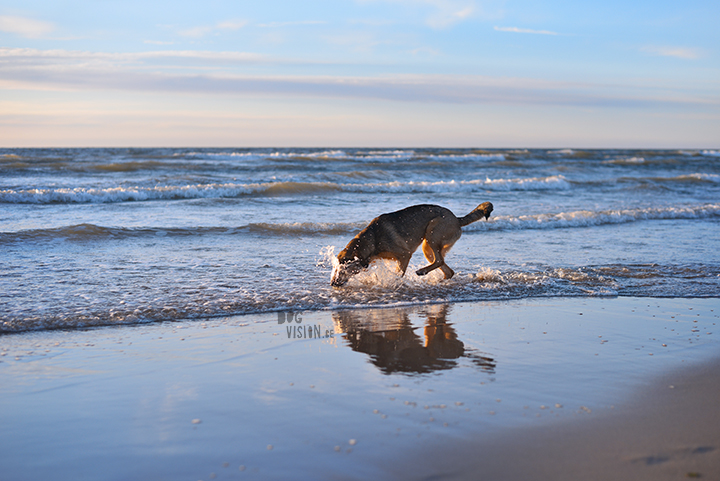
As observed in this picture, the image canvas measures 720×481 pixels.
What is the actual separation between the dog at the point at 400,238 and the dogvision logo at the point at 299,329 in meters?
1.30

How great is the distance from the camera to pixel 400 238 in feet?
24.4

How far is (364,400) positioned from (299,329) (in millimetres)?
2051

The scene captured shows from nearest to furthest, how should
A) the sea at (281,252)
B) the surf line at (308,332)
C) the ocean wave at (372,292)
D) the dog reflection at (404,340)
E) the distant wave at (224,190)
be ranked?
the dog reflection at (404,340) < the surf line at (308,332) < the ocean wave at (372,292) < the sea at (281,252) < the distant wave at (224,190)

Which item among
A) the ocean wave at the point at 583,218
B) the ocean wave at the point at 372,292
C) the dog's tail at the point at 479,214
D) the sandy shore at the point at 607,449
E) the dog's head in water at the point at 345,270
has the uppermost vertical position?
the dog's tail at the point at 479,214

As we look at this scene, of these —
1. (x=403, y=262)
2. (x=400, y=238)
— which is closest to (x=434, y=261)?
(x=403, y=262)

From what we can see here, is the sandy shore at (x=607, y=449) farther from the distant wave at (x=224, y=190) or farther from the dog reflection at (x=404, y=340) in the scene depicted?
the distant wave at (x=224, y=190)

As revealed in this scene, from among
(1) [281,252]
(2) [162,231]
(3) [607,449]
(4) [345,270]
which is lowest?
(3) [607,449]

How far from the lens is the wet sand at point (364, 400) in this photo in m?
3.12

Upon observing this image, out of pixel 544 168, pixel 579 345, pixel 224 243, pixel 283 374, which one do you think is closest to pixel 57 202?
pixel 224 243

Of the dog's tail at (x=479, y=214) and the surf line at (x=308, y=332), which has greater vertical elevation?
the dog's tail at (x=479, y=214)

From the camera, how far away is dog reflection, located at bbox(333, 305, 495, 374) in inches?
187

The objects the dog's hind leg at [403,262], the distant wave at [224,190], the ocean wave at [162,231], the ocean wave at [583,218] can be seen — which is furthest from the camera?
the distant wave at [224,190]

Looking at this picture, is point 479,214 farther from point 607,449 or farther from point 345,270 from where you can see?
point 607,449

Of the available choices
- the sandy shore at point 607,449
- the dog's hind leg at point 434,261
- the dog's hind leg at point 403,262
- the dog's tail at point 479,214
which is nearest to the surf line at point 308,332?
the dog's hind leg at point 403,262
